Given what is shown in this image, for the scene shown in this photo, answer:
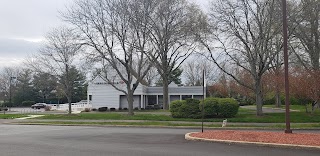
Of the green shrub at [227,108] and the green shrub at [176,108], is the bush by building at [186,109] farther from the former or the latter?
the green shrub at [227,108]

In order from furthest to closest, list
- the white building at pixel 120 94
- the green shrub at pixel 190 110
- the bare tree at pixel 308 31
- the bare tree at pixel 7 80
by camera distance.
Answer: the bare tree at pixel 7 80
the white building at pixel 120 94
the green shrub at pixel 190 110
the bare tree at pixel 308 31

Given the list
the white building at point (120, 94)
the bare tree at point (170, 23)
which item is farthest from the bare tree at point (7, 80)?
the bare tree at point (170, 23)

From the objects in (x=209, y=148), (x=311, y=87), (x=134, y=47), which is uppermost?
(x=134, y=47)

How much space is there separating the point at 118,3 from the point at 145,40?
4528mm

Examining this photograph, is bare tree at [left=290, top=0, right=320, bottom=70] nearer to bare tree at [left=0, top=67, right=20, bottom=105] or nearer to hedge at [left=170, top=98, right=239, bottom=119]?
hedge at [left=170, top=98, right=239, bottom=119]

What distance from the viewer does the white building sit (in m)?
59.5

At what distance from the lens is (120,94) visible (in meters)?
59.4

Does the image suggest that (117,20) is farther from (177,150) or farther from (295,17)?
(177,150)

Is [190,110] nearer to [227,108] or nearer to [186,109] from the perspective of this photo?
[186,109]

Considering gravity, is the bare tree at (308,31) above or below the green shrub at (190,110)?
above

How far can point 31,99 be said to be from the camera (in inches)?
3543

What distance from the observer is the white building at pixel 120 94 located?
59.5 m

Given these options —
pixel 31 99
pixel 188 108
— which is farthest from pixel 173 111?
pixel 31 99

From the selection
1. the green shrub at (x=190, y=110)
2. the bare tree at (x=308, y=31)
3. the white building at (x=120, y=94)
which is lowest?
the green shrub at (x=190, y=110)
